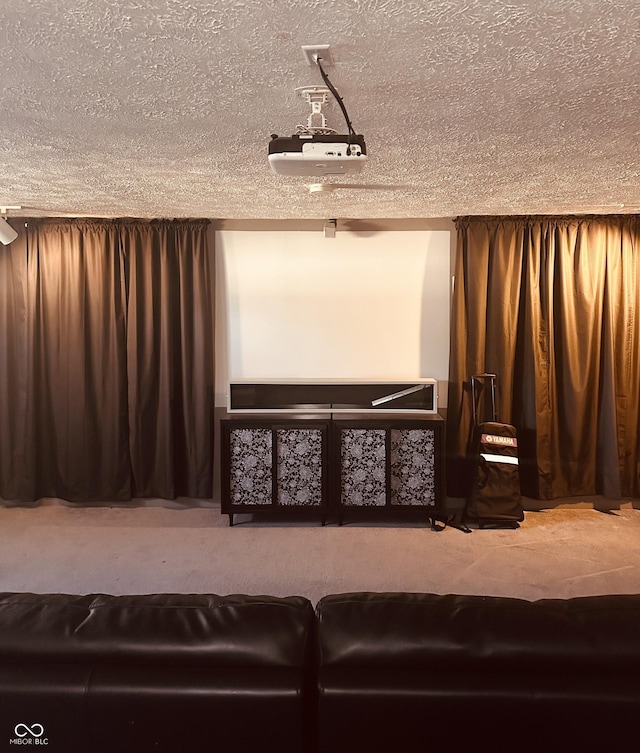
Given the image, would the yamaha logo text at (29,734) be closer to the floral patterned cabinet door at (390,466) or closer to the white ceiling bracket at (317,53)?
the white ceiling bracket at (317,53)

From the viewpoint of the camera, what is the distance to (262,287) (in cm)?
468

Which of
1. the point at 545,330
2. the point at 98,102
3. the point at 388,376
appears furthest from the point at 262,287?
the point at 98,102

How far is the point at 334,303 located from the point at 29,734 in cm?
391

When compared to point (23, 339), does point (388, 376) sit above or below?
below

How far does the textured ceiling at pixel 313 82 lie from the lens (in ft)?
4.70

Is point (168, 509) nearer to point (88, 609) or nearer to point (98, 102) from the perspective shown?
point (98, 102)

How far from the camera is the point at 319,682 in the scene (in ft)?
3.24

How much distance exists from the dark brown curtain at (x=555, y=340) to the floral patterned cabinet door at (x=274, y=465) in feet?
3.52

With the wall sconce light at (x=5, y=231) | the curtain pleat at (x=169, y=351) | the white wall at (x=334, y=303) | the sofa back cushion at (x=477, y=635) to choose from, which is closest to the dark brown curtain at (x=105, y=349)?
the curtain pleat at (x=169, y=351)

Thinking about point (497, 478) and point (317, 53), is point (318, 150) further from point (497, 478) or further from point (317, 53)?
point (497, 478)

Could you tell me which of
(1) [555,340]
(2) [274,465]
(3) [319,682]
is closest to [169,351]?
(2) [274,465]

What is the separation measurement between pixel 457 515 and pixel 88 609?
3.76 metres

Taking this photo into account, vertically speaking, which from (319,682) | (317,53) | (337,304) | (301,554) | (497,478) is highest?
(317,53)

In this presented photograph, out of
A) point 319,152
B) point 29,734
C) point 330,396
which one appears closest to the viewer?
point 29,734
